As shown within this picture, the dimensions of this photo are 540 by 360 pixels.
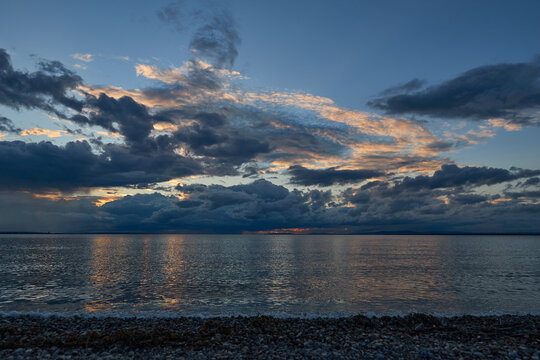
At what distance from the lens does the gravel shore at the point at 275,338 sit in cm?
1581

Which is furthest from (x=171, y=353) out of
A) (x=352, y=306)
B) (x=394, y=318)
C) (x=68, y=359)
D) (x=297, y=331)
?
(x=352, y=306)

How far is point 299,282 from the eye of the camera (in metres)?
45.7

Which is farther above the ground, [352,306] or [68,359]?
[68,359]

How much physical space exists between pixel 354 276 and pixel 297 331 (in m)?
34.5

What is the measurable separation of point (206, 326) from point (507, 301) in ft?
105

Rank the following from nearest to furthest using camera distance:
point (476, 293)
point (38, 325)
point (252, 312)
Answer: point (38, 325) < point (252, 312) < point (476, 293)

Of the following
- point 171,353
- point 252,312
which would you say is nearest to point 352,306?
point 252,312

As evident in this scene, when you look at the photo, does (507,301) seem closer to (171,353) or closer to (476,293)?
(476,293)

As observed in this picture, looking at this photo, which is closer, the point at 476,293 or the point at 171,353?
the point at 171,353

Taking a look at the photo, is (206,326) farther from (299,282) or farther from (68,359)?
(299,282)

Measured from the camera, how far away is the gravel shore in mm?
15812

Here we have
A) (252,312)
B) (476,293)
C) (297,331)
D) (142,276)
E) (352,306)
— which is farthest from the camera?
(142,276)

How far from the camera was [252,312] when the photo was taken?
2844cm

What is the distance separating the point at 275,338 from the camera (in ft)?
60.7
